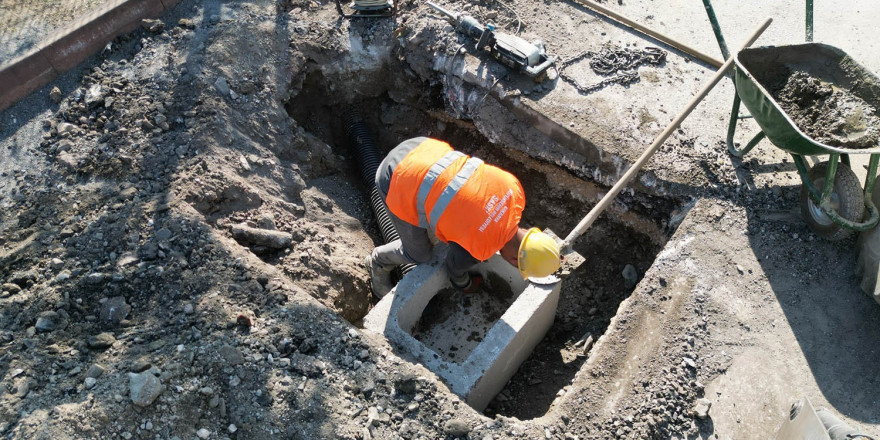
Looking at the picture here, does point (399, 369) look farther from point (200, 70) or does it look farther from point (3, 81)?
point (3, 81)

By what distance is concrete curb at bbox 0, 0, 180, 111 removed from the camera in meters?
4.96

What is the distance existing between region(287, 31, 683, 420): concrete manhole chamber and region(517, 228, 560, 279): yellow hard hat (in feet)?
1.99

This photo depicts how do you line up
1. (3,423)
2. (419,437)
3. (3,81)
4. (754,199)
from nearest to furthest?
1. (3,423)
2. (419,437)
3. (754,199)
4. (3,81)

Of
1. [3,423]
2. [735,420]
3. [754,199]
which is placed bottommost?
[3,423]

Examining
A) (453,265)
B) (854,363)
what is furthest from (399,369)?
(854,363)

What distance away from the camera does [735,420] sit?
11.5 ft

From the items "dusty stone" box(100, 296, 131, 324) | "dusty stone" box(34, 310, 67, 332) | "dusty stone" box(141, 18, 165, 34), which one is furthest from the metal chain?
"dusty stone" box(34, 310, 67, 332)

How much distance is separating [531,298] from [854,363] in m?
2.09

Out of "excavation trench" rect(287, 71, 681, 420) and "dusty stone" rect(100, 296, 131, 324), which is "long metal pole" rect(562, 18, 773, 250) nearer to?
"excavation trench" rect(287, 71, 681, 420)

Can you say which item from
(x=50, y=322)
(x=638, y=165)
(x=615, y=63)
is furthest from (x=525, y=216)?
(x=50, y=322)

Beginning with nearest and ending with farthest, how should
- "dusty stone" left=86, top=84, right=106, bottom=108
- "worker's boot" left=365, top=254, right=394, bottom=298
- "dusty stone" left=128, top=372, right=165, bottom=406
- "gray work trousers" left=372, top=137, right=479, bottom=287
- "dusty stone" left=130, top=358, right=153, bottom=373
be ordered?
"dusty stone" left=128, top=372, right=165, bottom=406, "dusty stone" left=130, top=358, right=153, bottom=373, "gray work trousers" left=372, top=137, right=479, bottom=287, "worker's boot" left=365, top=254, right=394, bottom=298, "dusty stone" left=86, top=84, right=106, bottom=108

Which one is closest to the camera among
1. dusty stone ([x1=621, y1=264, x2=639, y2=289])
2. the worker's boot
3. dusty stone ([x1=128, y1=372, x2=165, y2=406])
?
dusty stone ([x1=128, y1=372, x2=165, y2=406])

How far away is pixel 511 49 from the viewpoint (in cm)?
502

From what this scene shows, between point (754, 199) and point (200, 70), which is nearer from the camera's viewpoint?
point (754, 199)
